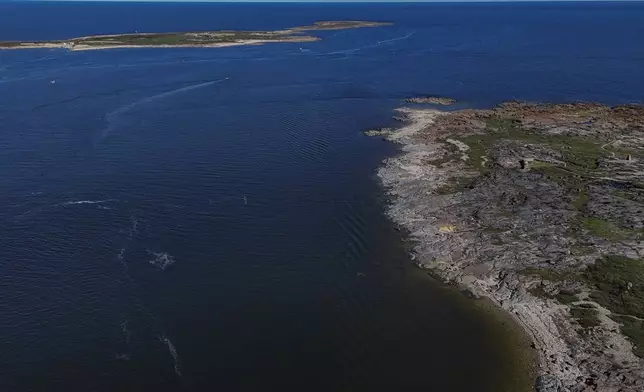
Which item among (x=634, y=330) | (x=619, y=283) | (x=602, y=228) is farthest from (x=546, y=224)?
(x=634, y=330)

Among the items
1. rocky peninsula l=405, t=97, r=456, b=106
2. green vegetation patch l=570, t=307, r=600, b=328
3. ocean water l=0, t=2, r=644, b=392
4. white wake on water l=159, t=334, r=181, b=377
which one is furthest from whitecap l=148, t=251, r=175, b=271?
rocky peninsula l=405, t=97, r=456, b=106

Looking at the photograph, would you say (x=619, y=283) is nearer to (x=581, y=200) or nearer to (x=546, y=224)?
(x=546, y=224)

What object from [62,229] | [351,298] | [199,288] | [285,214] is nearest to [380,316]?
[351,298]

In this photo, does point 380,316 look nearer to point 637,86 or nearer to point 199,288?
point 199,288

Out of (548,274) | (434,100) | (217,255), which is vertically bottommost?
(548,274)

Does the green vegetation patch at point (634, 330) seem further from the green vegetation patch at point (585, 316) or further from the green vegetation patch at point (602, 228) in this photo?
the green vegetation patch at point (602, 228)

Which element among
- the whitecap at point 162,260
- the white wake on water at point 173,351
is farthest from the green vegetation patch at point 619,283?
the whitecap at point 162,260

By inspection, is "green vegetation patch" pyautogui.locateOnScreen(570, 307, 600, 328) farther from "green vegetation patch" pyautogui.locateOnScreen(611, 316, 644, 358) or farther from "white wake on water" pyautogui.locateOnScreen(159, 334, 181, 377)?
"white wake on water" pyautogui.locateOnScreen(159, 334, 181, 377)
